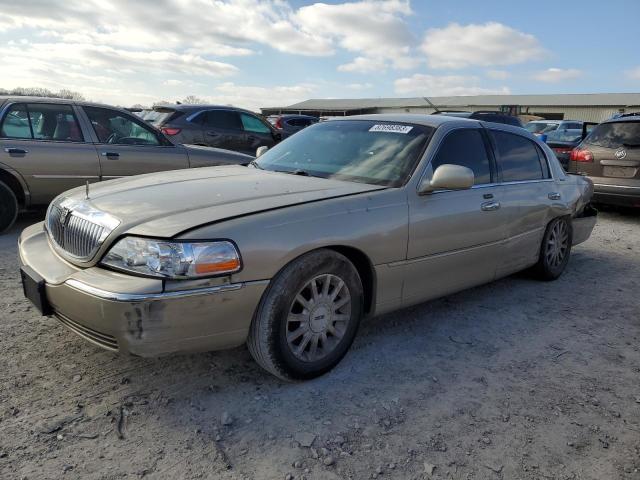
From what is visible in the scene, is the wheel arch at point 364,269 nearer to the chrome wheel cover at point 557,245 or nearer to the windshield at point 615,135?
the chrome wheel cover at point 557,245

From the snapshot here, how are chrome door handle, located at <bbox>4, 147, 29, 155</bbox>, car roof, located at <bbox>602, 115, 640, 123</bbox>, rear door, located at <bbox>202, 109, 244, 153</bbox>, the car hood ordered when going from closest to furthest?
the car hood → chrome door handle, located at <bbox>4, 147, 29, 155</bbox> → car roof, located at <bbox>602, 115, 640, 123</bbox> → rear door, located at <bbox>202, 109, 244, 153</bbox>

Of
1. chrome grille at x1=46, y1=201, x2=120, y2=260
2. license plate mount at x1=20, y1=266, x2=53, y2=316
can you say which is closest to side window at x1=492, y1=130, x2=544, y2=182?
chrome grille at x1=46, y1=201, x2=120, y2=260

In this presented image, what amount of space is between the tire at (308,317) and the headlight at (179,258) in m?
0.30

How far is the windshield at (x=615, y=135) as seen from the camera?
784 centimetres

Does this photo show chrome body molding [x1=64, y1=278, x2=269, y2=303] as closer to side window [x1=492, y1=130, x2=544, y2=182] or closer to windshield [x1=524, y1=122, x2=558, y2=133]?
side window [x1=492, y1=130, x2=544, y2=182]

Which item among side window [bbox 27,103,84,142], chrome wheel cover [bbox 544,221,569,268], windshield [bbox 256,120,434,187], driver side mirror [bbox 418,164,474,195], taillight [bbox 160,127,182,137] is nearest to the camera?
driver side mirror [bbox 418,164,474,195]

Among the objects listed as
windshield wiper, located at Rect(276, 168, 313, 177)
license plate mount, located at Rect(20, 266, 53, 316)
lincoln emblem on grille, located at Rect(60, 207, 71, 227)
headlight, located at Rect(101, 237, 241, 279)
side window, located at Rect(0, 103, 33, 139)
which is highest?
side window, located at Rect(0, 103, 33, 139)

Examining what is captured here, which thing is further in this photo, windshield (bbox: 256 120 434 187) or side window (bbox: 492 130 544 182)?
side window (bbox: 492 130 544 182)

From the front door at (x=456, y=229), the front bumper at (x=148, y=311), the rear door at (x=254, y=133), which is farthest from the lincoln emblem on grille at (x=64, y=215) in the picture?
the rear door at (x=254, y=133)

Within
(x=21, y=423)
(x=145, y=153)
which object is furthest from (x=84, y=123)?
(x=21, y=423)

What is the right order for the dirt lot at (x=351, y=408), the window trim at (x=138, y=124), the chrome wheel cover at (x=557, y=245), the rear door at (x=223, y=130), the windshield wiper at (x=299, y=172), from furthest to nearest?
the rear door at (x=223, y=130), the window trim at (x=138, y=124), the chrome wheel cover at (x=557, y=245), the windshield wiper at (x=299, y=172), the dirt lot at (x=351, y=408)

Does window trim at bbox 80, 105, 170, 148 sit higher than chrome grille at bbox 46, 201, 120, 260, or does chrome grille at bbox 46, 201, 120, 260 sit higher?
window trim at bbox 80, 105, 170, 148

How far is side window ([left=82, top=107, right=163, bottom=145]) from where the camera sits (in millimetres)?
6309

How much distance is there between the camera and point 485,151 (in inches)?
161
